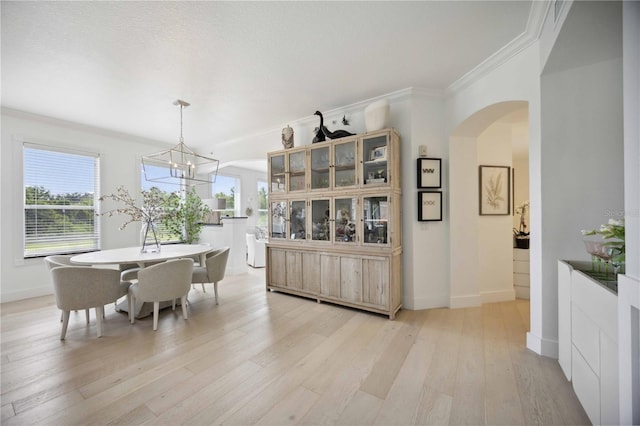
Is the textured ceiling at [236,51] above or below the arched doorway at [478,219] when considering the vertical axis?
above

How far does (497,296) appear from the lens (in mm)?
3447

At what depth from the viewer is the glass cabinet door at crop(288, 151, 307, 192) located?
3.65 m

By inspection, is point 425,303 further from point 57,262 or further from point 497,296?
point 57,262

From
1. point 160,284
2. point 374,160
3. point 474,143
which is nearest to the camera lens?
point 160,284

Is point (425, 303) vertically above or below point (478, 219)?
below

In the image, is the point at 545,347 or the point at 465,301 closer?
the point at 545,347

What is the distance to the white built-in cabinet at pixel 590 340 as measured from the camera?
121 centimetres

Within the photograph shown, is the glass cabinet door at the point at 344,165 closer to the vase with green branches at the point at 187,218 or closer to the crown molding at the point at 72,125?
the vase with green branches at the point at 187,218

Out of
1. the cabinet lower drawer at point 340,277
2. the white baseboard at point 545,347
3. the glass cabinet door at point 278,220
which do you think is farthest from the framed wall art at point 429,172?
the glass cabinet door at point 278,220

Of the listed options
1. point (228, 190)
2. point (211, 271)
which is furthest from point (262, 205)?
point (211, 271)

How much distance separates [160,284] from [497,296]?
415 centimetres

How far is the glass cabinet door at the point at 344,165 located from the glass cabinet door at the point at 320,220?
1.12 feet

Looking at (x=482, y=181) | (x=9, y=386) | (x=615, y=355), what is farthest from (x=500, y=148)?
(x=9, y=386)

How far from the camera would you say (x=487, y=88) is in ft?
8.57
